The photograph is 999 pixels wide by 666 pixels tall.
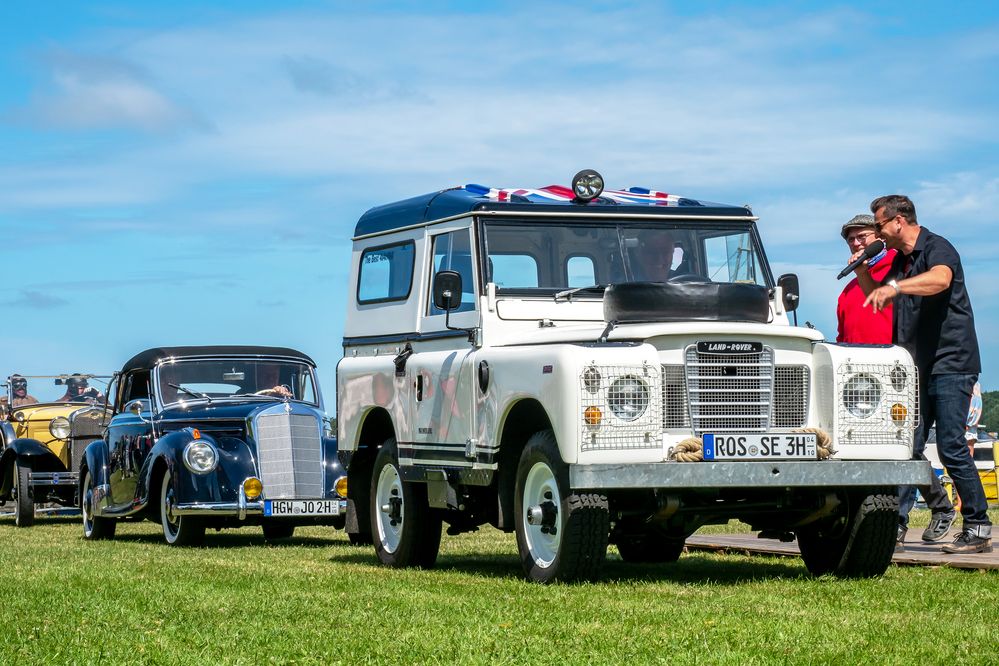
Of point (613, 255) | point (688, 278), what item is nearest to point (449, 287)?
point (613, 255)

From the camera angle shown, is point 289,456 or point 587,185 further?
point 289,456

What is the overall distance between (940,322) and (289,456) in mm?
6988

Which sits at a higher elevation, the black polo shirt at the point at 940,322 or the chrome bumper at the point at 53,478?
the black polo shirt at the point at 940,322

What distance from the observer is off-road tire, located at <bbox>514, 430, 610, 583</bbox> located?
29.7ft

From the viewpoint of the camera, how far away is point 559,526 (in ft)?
30.3

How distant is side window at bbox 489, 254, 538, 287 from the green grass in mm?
1871

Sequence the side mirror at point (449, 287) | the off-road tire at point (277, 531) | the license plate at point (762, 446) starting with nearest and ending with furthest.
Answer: the license plate at point (762, 446) → the side mirror at point (449, 287) → the off-road tire at point (277, 531)

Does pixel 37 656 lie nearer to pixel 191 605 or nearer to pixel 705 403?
pixel 191 605

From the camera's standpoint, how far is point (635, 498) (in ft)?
31.2

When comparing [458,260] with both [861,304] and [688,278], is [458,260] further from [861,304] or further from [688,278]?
[861,304]

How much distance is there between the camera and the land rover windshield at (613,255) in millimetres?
10602

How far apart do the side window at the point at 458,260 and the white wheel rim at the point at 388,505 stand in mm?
1342

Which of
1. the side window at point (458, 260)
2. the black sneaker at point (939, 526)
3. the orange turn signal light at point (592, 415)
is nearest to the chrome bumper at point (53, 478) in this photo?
the side window at point (458, 260)

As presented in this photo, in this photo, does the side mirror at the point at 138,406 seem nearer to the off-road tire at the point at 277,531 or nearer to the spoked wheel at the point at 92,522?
the spoked wheel at the point at 92,522
